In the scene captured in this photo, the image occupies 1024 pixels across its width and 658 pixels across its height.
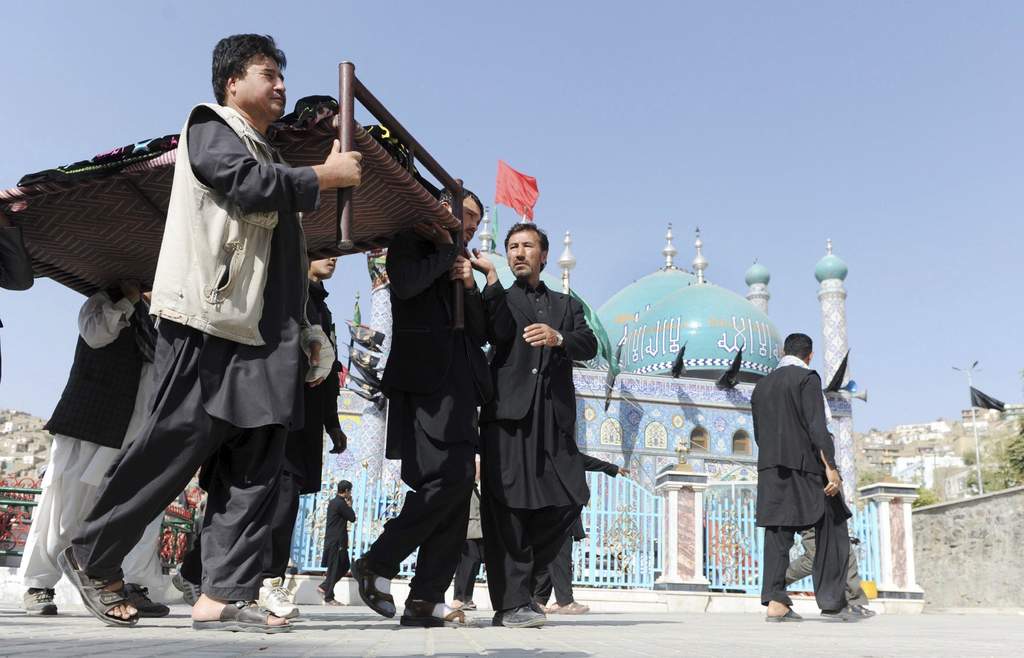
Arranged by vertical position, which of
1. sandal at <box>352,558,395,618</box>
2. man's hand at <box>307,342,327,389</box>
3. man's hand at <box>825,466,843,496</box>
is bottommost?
sandal at <box>352,558,395,618</box>

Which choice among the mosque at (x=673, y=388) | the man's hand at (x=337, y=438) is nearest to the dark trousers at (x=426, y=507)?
the man's hand at (x=337, y=438)

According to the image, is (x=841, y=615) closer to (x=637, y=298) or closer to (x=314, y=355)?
(x=314, y=355)

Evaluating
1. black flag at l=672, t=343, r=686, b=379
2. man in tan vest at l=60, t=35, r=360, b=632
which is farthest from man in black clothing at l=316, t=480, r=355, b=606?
black flag at l=672, t=343, r=686, b=379

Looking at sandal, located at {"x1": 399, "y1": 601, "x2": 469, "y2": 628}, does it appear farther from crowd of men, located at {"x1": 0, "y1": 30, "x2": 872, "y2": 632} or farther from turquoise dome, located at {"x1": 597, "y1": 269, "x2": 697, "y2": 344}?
turquoise dome, located at {"x1": 597, "y1": 269, "x2": 697, "y2": 344}

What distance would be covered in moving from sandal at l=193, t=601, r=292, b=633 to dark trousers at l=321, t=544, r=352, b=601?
6.98 m

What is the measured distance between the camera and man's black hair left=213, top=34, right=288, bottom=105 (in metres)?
2.88

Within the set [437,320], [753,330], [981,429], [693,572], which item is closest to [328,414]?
[437,320]

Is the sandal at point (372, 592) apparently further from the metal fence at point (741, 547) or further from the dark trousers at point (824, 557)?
the metal fence at point (741, 547)

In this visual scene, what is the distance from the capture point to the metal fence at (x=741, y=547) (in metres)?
11.4

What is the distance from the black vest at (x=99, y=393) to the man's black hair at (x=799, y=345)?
424 cm

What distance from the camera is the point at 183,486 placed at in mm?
2646

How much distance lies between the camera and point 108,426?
4.14m

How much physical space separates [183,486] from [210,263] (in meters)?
0.66

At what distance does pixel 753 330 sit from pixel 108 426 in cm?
2184
